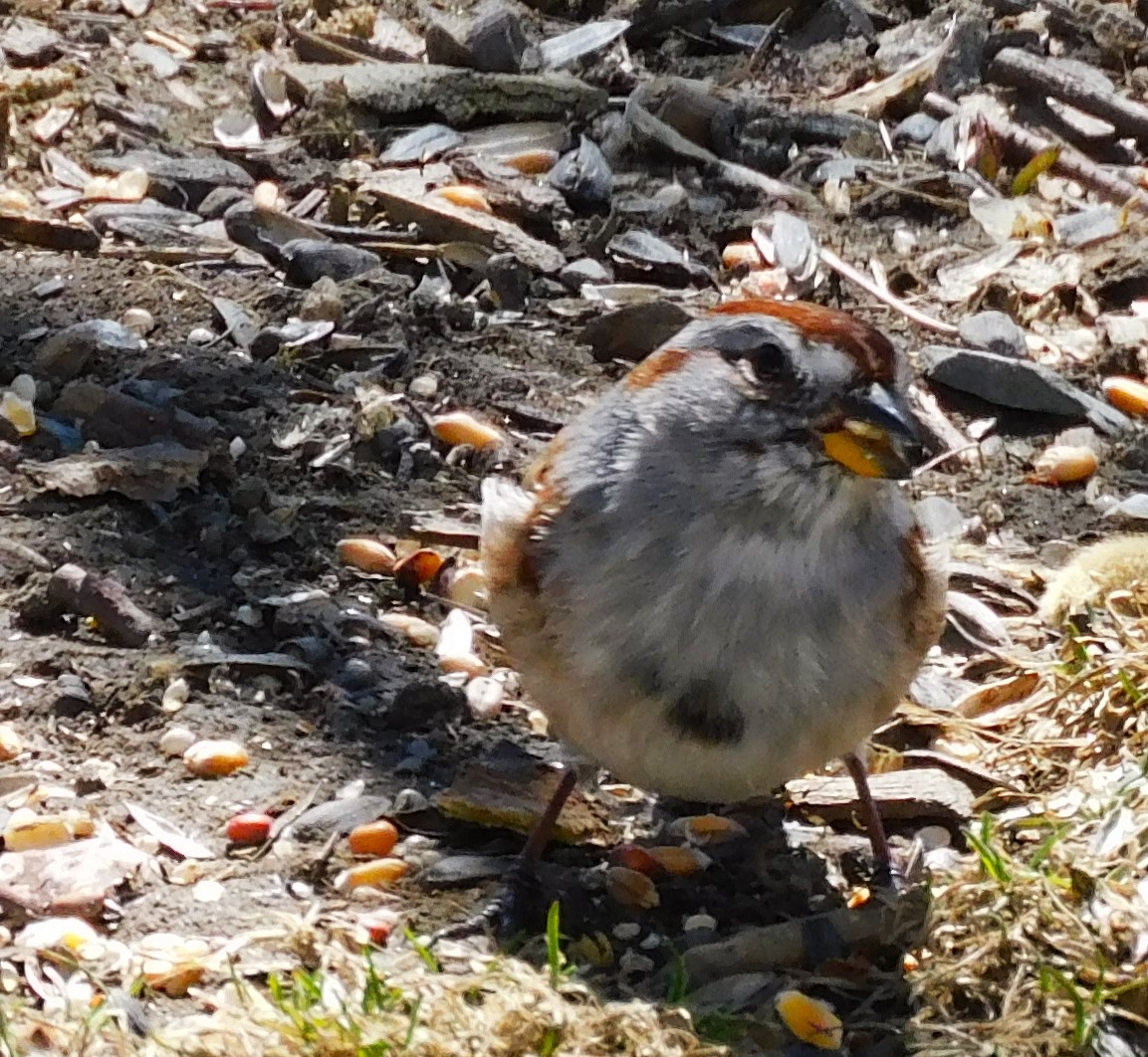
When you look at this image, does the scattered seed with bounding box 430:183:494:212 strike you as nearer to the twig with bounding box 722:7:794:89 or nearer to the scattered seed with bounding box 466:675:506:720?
the twig with bounding box 722:7:794:89

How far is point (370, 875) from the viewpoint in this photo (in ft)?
8.50

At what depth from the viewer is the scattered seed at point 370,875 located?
2580 millimetres

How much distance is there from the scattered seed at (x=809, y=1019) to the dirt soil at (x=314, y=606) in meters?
0.04

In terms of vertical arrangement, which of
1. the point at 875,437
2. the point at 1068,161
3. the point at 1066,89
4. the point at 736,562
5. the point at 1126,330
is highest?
the point at 875,437

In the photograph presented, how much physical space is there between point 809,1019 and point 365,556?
46.4 inches

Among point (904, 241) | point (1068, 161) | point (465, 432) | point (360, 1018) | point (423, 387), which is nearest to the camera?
point (360, 1018)

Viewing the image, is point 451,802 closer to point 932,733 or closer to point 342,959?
point 342,959

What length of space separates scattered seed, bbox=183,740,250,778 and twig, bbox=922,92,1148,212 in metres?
2.51

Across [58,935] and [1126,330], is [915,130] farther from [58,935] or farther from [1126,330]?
[58,935]

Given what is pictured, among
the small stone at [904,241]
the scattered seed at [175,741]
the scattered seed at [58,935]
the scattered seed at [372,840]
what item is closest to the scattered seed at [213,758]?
the scattered seed at [175,741]

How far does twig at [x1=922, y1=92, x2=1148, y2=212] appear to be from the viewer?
4258 mm

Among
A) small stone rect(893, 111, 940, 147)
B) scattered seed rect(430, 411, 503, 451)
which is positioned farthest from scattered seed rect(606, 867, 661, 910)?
small stone rect(893, 111, 940, 147)

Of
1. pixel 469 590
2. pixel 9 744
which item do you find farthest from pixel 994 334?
pixel 9 744

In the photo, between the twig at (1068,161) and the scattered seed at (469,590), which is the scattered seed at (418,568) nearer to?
the scattered seed at (469,590)
